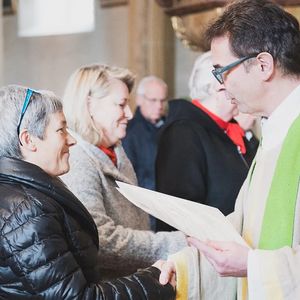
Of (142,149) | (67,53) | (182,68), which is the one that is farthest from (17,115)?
(67,53)

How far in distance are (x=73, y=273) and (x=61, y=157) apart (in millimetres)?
448

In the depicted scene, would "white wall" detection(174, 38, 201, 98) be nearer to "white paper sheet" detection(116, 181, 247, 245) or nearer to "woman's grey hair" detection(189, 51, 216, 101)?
"woman's grey hair" detection(189, 51, 216, 101)

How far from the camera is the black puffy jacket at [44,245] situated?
2076mm

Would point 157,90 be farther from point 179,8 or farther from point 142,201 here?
point 142,201

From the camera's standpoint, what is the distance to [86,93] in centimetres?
310

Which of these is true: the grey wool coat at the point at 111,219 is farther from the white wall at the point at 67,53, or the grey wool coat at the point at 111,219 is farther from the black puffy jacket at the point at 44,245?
the white wall at the point at 67,53

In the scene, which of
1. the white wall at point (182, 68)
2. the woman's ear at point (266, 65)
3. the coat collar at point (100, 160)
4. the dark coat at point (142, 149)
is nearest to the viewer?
the woman's ear at point (266, 65)

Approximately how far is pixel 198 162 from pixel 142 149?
224 centimetres

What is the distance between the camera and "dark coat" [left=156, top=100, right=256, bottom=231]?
3369mm

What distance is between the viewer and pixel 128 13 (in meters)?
8.38

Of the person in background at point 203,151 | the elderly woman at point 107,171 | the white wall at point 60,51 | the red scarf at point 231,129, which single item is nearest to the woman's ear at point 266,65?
the elderly woman at point 107,171

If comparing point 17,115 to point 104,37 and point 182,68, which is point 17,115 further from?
point 104,37

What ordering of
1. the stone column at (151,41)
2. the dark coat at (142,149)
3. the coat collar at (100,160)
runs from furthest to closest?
the stone column at (151,41) → the dark coat at (142,149) → the coat collar at (100,160)

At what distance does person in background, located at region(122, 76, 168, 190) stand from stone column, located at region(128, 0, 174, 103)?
1.20 metres
